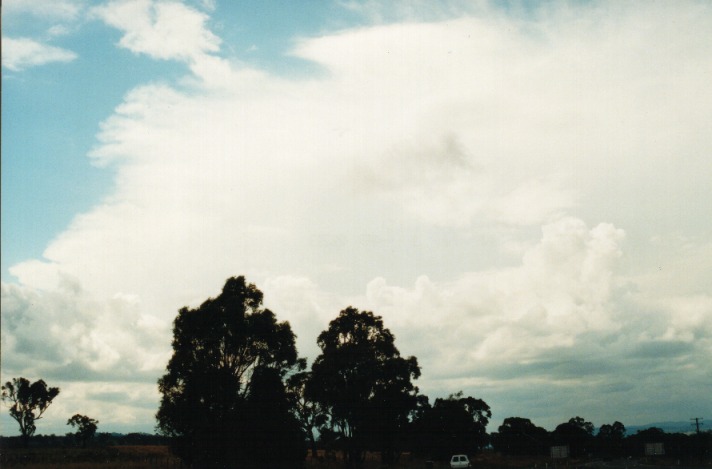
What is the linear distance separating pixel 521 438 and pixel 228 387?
435 ft

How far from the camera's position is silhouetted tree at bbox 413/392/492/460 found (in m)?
86.6

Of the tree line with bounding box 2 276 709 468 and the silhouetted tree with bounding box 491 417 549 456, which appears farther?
the silhouetted tree with bounding box 491 417 549 456

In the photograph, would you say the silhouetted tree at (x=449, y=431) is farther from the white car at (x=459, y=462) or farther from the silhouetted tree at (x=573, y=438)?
the silhouetted tree at (x=573, y=438)

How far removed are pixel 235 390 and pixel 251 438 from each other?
425 cm

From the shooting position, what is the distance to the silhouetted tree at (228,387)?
47.1m

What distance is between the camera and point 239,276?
177 feet

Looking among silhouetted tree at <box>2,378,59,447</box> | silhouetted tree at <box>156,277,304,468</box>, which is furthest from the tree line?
silhouetted tree at <box>2,378,59,447</box>

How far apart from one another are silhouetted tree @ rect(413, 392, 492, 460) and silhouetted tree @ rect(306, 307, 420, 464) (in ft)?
78.4

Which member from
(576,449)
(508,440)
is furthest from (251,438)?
(576,449)

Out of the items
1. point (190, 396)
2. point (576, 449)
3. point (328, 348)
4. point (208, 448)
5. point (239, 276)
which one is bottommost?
point (576, 449)

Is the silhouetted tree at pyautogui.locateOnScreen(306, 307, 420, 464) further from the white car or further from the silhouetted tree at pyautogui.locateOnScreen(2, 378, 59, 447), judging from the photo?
the silhouetted tree at pyautogui.locateOnScreen(2, 378, 59, 447)

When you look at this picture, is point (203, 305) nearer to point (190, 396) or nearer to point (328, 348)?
point (190, 396)

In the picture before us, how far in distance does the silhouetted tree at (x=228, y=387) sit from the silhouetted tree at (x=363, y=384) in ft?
25.8

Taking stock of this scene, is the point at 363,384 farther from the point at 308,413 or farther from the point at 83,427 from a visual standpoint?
the point at 83,427
